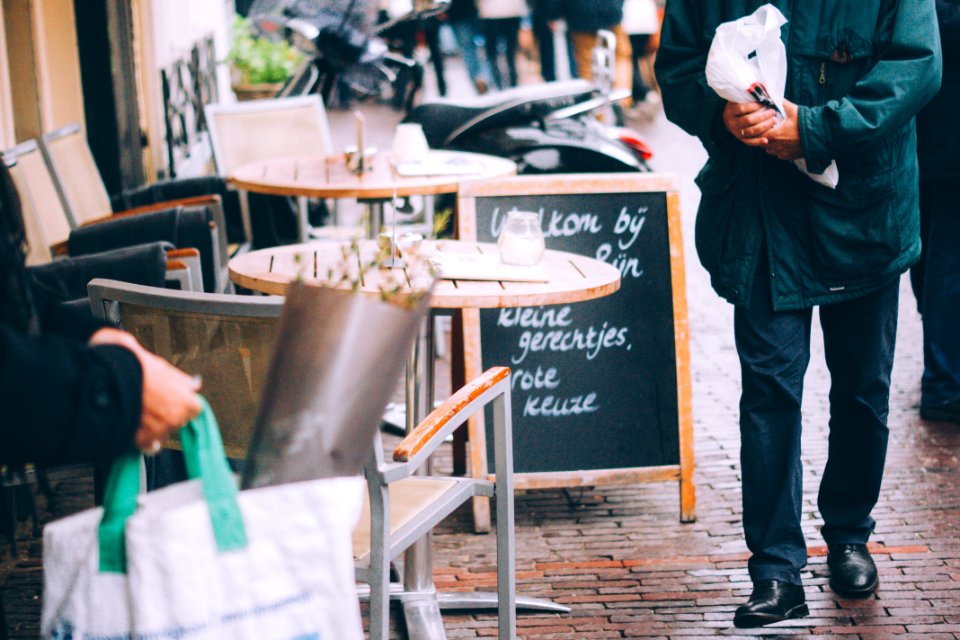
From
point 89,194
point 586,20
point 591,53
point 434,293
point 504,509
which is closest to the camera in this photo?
point 504,509

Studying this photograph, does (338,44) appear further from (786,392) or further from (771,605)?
(771,605)

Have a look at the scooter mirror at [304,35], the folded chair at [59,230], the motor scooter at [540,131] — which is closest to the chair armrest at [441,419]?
the folded chair at [59,230]

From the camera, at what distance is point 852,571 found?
145 inches

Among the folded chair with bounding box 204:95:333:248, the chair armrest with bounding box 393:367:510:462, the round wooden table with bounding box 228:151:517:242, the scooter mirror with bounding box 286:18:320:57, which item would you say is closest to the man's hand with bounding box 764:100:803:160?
the chair armrest with bounding box 393:367:510:462

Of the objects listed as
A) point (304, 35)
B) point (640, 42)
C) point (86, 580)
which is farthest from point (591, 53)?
point (86, 580)

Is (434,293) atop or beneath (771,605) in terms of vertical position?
atop

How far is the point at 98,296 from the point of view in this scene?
270cm

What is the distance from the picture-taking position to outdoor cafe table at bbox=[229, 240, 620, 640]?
3.20 m

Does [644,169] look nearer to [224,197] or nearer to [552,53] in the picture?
[224,197]

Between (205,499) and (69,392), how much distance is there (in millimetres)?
231

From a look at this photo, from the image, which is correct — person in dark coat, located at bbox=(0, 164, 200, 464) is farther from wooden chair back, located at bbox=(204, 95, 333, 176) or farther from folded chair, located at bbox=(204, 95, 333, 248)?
wooden chair back, located at bbox=(204, 95, 333, 176)

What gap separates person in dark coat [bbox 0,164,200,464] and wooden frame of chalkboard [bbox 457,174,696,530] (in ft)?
8.49

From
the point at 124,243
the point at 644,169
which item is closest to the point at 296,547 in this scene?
the point at 124,243

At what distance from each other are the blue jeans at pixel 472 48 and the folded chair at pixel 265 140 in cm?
960
